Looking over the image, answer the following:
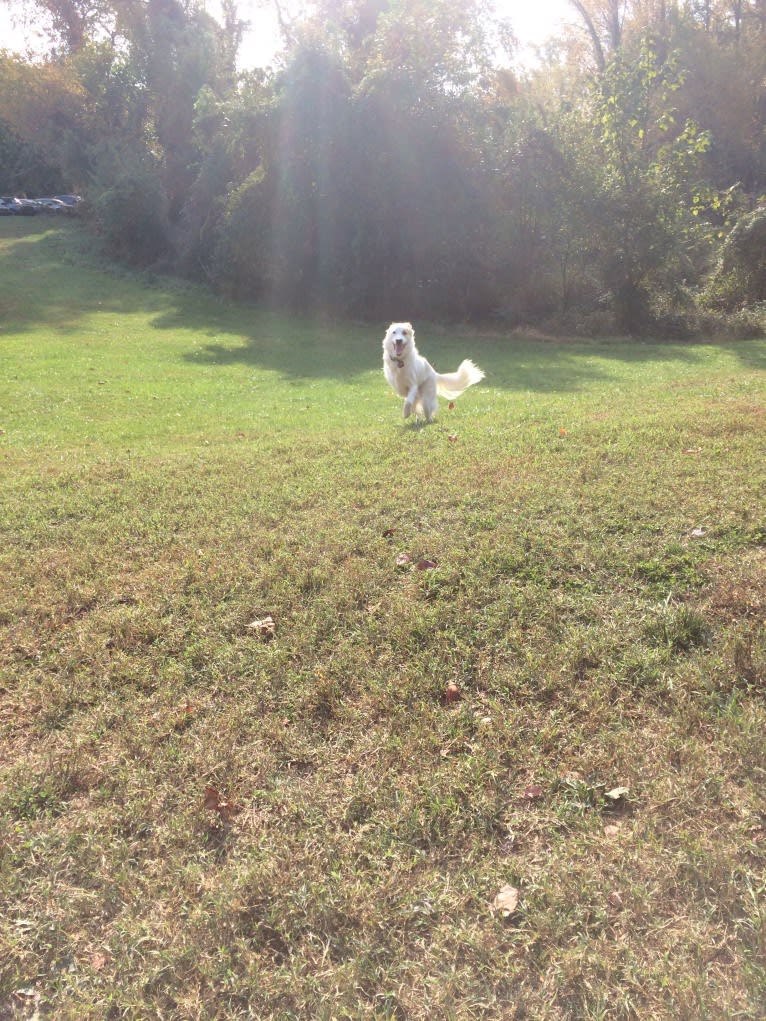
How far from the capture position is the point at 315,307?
26.4 m

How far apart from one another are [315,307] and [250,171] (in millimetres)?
5952

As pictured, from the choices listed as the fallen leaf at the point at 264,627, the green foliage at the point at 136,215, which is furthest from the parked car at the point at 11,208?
the fallen leaf at the point at 264,627

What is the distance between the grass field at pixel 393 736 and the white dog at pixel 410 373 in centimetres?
291

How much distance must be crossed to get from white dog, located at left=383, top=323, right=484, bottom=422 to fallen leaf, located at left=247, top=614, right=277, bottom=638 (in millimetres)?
5782

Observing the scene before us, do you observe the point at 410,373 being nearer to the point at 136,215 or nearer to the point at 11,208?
the point at 136,215

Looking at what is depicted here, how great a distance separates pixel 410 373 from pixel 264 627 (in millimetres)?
6040

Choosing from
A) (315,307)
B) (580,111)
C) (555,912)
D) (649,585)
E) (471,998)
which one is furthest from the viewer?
(315,307)

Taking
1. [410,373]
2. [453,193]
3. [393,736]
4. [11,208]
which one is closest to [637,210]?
[453,193]

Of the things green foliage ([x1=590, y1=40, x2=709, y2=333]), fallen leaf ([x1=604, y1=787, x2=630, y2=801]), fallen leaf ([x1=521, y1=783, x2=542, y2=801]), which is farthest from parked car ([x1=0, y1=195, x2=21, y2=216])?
fallen leaf ([x1=604, y1=787, x2=630, y2=801])

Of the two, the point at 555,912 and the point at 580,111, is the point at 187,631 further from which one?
the point at 580,111

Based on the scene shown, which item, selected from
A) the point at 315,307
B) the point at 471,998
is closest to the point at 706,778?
the point at 471,998

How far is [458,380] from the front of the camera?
399 inches

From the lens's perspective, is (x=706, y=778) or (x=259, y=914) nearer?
(x=259, y=914)

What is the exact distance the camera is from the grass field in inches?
87.6
